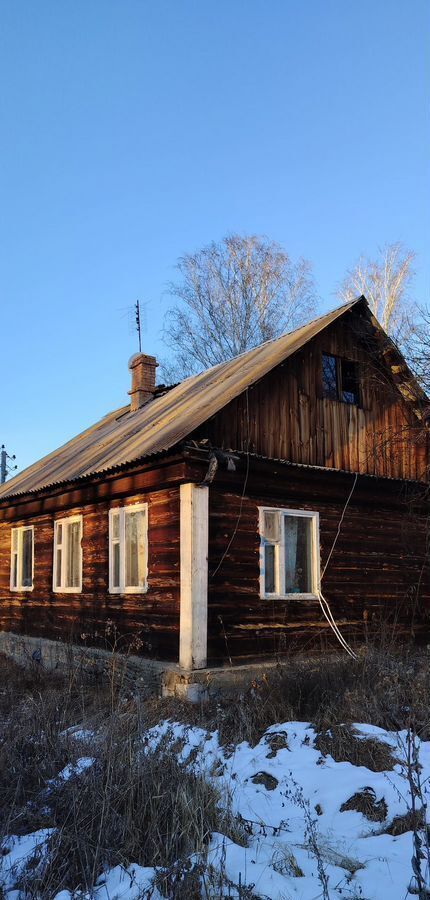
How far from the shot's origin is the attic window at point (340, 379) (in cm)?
1216

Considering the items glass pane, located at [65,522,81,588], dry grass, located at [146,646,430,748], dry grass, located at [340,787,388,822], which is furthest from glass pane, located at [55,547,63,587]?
dry grass, located at [340,787,388,822]

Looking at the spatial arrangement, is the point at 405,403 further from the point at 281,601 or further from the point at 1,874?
the point at 1,874

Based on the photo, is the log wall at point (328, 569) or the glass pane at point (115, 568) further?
the glass pane at point (115, 568)

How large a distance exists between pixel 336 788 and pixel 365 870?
3.85 ft

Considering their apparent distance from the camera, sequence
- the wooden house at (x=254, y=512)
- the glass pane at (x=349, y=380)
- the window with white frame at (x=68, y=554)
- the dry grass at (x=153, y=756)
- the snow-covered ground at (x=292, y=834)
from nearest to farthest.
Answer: the snow-covered ground at (x=292, y=834) < the dry grass at (x=153, y=756) < the wooden house at (x=254, y=512) < the glass pane at (x=349, y=380) < the window with white frame at (x=68, y=554)

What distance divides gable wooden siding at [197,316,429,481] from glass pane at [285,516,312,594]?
3.27ft

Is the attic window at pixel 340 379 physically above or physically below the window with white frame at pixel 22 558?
above

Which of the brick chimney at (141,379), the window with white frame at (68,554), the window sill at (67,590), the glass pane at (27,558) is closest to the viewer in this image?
the window sill at (67,590)

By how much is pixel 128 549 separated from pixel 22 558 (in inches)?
210

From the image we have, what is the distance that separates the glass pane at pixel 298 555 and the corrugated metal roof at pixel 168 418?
7.58ft

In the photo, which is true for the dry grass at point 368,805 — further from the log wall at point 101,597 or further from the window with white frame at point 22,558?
the window with white frame at point 22,558

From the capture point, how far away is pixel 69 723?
693cm

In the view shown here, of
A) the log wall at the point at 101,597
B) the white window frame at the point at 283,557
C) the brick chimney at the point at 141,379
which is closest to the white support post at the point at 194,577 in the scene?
the log wall at the point at 101,597

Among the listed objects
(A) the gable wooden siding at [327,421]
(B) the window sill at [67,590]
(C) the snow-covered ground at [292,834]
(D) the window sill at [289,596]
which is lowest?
(C) the snow-covered ground at [292,834]
